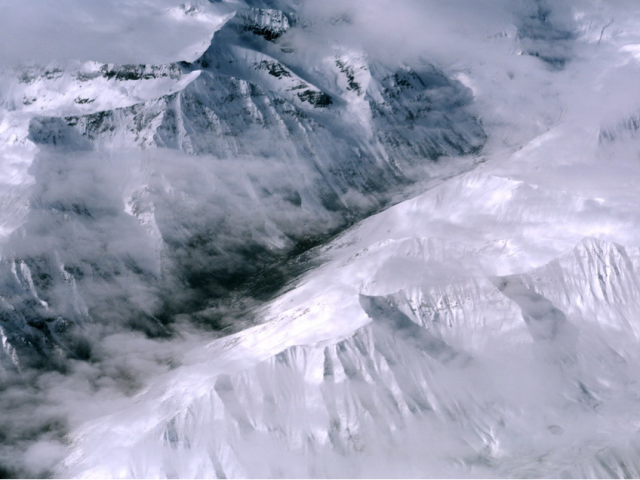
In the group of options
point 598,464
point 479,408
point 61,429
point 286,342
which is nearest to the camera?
point 598,464

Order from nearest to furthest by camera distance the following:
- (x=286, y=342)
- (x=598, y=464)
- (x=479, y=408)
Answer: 1. (x=598, y=464)
2. (x=479, y=408)
3. (x=286, y=342)

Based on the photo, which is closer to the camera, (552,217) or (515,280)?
(515,280)

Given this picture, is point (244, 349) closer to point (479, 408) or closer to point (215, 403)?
point (215, 403)

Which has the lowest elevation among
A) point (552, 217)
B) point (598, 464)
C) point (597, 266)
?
point (598, 464)

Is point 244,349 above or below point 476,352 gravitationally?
above

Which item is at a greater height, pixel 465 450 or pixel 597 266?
pixel 597 266

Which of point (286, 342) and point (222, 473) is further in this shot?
point (286, 342)

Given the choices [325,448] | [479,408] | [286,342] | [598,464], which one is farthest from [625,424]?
[286,342]

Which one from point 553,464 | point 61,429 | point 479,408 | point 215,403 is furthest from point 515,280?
point 61,429

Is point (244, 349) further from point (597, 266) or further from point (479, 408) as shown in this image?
point (597, 266)
